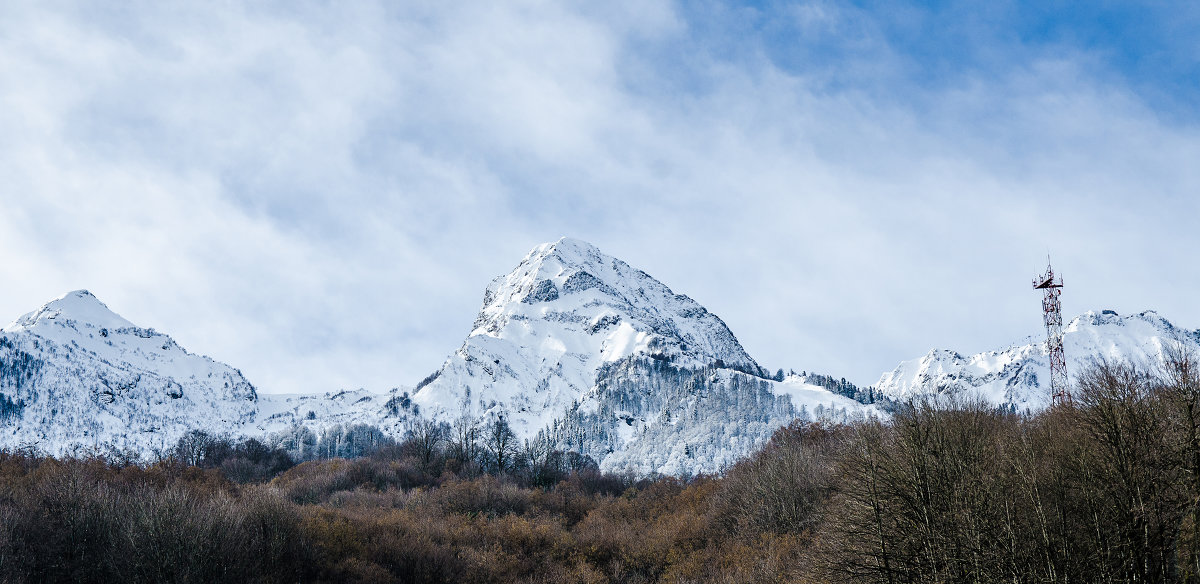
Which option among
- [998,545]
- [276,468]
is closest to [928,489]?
[998,545]

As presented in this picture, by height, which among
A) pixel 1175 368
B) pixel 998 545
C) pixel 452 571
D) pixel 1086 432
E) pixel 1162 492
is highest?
pixel 1175 368

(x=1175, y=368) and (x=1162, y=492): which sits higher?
(x=1175, y=368)

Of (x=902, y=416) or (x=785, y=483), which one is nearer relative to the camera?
(x=902, y=416)

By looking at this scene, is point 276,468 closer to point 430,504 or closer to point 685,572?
point 430,504

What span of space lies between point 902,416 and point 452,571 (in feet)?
109

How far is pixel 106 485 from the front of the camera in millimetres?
52094

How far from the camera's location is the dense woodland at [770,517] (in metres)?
28.2

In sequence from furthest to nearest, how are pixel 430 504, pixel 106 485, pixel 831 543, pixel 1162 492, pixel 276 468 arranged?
pixel 276 468
pixel 430 504
pixel 106 485
pixel 831 543
pixel 1162 492

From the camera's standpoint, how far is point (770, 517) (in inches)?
2215

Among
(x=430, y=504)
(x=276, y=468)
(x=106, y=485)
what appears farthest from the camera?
(x=276, y=468)

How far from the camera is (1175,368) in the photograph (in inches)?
1175

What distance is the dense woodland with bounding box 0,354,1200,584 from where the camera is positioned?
28.2m

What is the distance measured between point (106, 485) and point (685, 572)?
132 ft

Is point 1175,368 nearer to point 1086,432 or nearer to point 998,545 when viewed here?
point 1086,432
